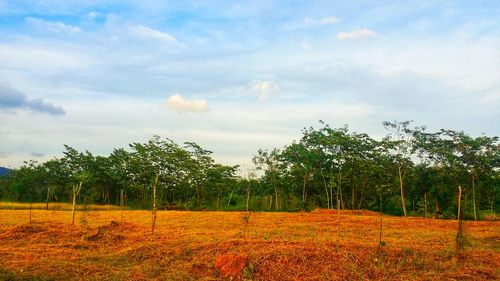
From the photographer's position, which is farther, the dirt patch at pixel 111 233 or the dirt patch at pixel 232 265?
the dirt patch at pixel 111 233

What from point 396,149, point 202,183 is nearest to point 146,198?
point 202,183

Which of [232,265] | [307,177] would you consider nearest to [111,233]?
[232,265]

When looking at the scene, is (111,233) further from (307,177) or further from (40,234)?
(307,177)

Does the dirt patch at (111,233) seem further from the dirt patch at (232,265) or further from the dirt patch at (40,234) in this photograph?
the dirt patch at (232,265)

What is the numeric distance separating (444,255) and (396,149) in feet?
95.6

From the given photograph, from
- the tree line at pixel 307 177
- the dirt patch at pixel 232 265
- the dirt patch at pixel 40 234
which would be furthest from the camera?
the tree line at pixel 307 177

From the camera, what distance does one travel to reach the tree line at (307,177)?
36156 mm

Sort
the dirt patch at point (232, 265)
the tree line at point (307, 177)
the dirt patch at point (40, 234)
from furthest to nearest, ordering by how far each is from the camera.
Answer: the tree line at point (307, 177)
the dirt patch at point (40, 234)
the dirt patch at point (232, 265)

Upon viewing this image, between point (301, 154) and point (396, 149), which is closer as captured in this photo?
point (396, 149)

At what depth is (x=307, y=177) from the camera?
45.8 m

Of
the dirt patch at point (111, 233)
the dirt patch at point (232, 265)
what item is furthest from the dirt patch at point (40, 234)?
the dirt patch at point (232, 265)

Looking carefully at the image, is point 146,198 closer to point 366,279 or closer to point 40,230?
point 40,230

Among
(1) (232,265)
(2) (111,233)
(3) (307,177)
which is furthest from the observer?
(3) (307,177)

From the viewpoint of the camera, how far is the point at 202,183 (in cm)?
5231
